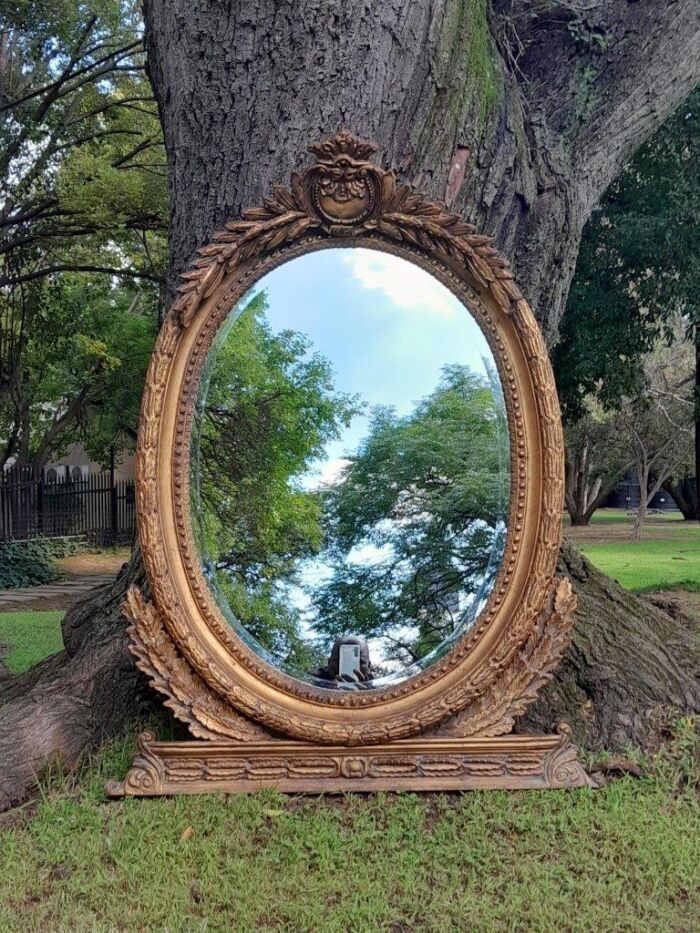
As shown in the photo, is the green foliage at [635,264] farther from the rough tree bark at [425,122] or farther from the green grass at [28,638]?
the green grass at [28,638]

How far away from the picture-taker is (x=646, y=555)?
37.5 feet

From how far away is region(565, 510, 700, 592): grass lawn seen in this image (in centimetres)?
859

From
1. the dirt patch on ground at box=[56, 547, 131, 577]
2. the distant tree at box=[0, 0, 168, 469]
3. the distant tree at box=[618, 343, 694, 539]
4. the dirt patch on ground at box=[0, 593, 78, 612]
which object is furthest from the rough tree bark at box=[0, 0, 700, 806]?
the distant tree at box=[618, 343, 694, 539]

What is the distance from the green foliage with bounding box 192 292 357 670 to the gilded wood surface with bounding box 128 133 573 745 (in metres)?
0.11

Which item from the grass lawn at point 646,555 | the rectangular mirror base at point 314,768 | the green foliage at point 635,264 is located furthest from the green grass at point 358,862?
the grass lawn at point 646,555

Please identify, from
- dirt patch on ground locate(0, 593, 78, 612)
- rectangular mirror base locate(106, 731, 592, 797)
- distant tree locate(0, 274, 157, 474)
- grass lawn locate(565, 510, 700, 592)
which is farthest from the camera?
distant tree locate(0, 274, 157, 474)

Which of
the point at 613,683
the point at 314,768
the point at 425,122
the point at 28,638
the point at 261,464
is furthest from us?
the point at 28,638

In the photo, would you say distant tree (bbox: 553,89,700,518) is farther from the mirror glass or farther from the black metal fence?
the black metal fence

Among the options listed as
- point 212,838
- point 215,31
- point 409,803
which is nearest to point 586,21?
point 215,31

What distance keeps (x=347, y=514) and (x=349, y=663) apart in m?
0.55

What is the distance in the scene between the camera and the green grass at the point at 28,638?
17.9ft

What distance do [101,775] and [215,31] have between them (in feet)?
9.74

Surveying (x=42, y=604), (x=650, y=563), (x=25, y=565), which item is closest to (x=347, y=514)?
(x=42, y=604)

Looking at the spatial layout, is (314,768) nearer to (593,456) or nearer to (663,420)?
(663,420)
